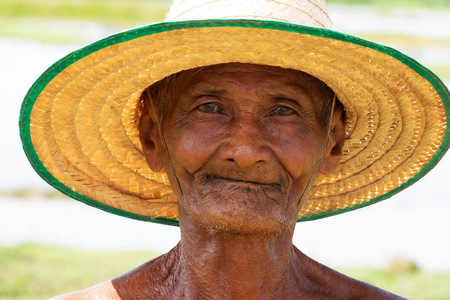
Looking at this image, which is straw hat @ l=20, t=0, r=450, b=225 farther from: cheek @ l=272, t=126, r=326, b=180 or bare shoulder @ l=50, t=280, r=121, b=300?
bare shoulder @ l=50, t=280, r=121, b=300

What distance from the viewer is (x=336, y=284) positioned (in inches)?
125

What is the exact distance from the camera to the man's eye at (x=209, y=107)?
276 centimetres

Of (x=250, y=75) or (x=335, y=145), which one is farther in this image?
(x=335, y=145)

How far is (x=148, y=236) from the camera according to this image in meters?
6.97

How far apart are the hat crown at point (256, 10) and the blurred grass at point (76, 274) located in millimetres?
A: 3055

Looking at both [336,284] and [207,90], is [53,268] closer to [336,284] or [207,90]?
[336,284]

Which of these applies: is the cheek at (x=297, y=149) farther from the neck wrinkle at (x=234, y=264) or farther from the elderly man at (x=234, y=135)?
the neck wrinkle at (x=234, y=264)

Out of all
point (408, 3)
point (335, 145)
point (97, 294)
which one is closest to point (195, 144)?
point (335, 145)

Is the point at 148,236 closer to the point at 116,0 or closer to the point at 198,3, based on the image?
the point at 198,3

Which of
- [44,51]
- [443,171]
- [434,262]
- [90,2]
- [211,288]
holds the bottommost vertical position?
[211,288]

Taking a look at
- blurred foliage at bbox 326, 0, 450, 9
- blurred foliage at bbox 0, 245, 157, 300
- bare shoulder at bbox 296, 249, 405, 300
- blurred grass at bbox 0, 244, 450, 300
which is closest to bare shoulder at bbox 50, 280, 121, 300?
bare shoulder at bbox 296, 249, 405, 300

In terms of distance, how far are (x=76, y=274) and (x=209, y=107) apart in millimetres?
3208

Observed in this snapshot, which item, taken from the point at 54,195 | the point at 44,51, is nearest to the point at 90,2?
the point at 44,51

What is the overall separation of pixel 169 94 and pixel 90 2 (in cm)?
1749
